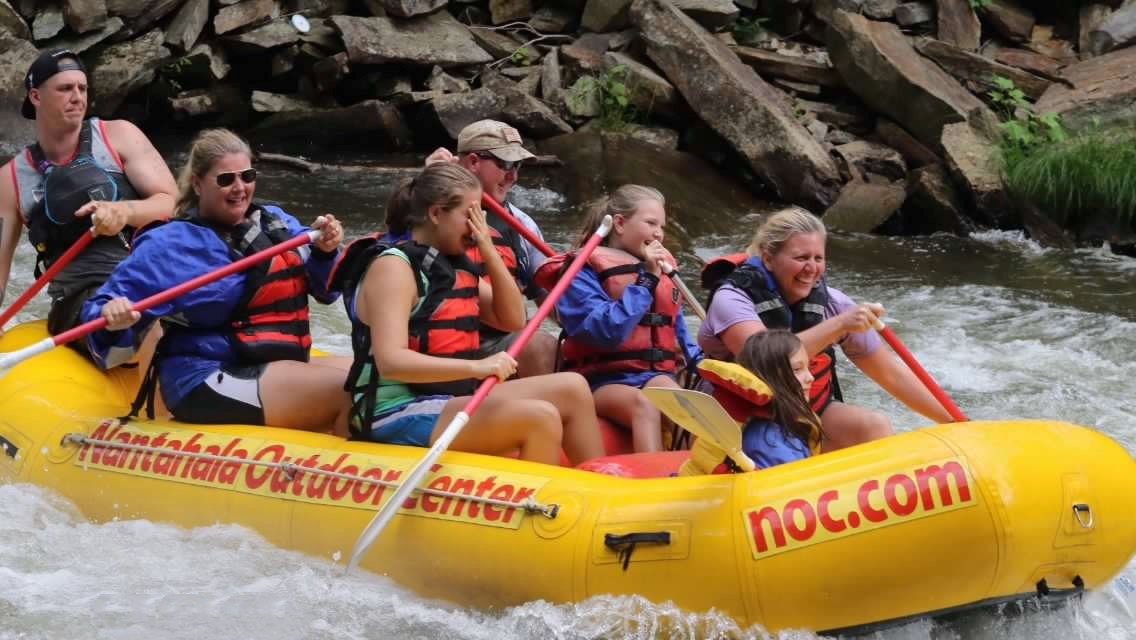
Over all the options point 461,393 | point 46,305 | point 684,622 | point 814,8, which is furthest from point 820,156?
point 684,622

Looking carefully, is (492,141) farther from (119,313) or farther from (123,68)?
(123,68)

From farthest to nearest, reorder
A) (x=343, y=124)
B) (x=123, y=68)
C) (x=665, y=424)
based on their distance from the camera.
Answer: (x=343, y=124)
(x=123, y=68)
(x=665, y=424)

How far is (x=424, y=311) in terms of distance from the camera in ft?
11.4

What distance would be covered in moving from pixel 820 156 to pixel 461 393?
5.45 meters

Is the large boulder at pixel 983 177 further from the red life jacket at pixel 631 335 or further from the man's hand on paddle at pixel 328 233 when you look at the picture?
the man's hand on paddle at pixel 328 233

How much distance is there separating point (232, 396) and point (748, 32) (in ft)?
23.4

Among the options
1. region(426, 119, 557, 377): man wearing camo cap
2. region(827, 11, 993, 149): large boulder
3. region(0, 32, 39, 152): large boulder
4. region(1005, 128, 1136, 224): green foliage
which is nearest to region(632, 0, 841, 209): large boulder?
region(827, 11, 993, 149): large boulder

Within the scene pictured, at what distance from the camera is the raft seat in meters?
3.46

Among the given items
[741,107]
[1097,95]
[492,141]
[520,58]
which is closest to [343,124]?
[520,58]

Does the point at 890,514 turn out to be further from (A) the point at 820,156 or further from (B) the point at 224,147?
(A) the point at 820,156

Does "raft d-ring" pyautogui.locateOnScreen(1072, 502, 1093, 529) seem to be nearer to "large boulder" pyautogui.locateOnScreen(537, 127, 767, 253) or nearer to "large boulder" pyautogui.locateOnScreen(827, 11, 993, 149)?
"large boulder" pyautogui.locateOnScreen(537, 127, 767, 253)

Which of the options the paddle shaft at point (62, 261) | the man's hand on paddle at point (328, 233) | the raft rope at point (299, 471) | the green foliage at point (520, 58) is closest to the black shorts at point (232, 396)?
the raft rope at point (299, 471)

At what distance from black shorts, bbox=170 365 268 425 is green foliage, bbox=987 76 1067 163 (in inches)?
229

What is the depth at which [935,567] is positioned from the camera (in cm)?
291
